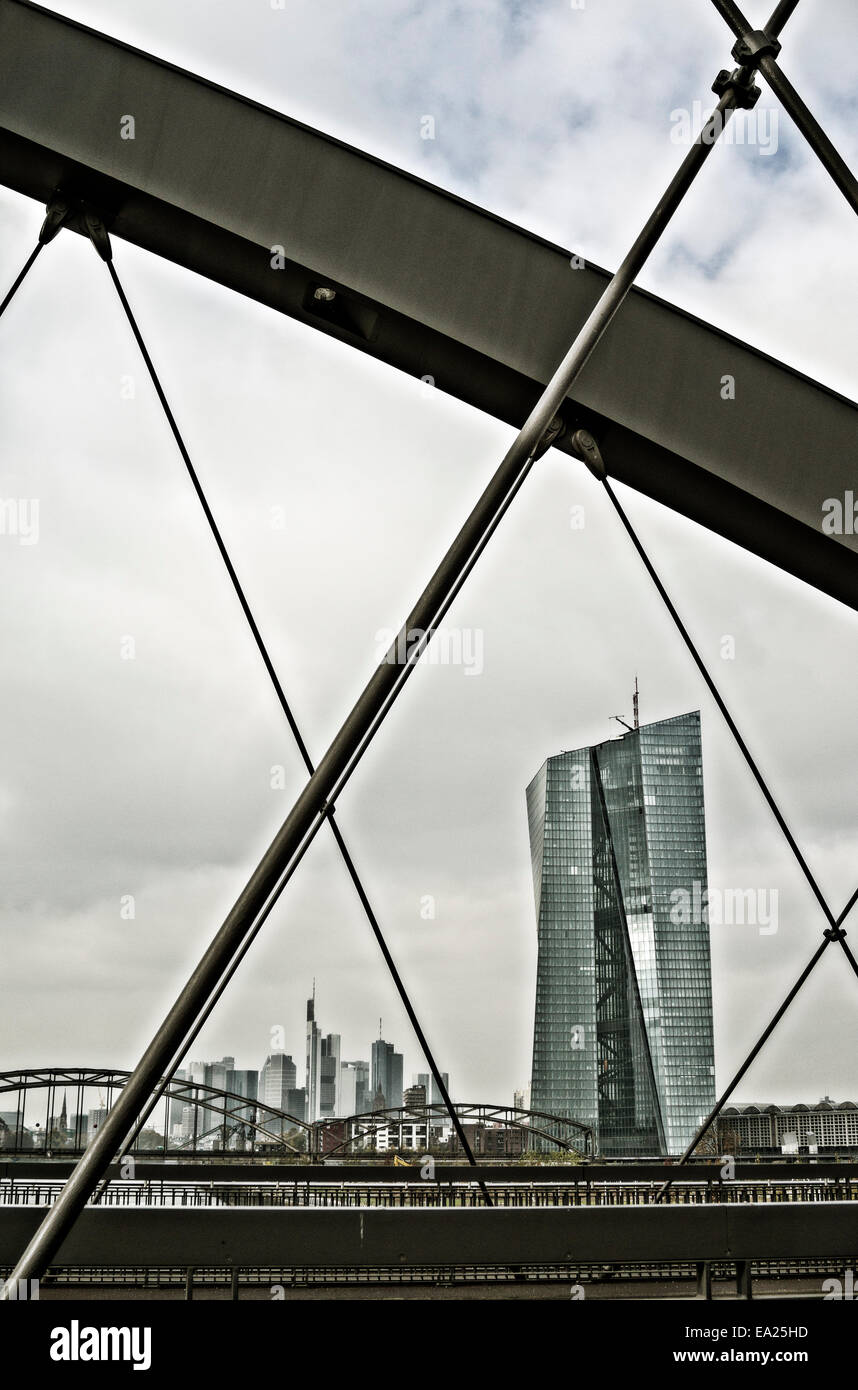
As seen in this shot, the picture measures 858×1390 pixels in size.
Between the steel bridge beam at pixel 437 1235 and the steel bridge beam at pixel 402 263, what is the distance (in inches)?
115

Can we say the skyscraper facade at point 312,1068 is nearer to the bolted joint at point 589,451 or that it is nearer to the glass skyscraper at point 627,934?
the bolted joint at point 589,451

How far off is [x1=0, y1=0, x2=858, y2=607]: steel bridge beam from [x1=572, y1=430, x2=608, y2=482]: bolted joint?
8cm

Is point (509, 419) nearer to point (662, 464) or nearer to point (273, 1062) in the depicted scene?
point (662, 464)

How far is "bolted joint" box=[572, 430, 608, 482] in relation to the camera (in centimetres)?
508

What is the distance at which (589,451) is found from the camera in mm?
5086

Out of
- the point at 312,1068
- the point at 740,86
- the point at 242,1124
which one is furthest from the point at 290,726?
the point at 312,1068

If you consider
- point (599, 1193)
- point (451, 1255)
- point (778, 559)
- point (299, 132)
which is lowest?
point (599, 1193)

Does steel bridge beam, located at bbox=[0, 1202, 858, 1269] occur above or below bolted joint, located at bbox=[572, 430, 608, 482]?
below

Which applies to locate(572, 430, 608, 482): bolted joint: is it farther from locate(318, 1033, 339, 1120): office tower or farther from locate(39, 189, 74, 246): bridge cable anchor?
locate(318, 1033, 339, 1120): office tower

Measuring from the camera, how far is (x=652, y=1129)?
124812mm

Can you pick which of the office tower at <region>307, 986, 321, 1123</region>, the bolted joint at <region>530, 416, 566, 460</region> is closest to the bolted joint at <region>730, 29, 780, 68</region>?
the bolted joint at <region>530, 416, 566, 460</region>

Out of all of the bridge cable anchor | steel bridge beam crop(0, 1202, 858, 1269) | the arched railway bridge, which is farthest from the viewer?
the arched railway bridge
